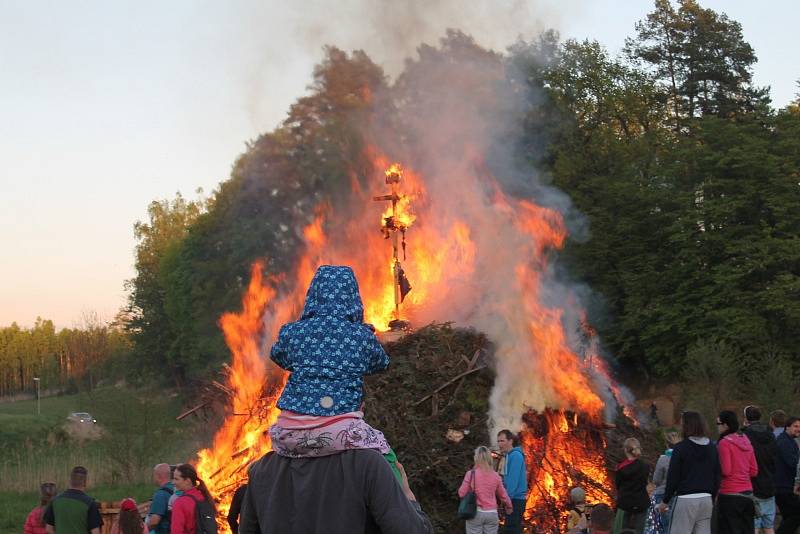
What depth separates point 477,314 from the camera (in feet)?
62.4

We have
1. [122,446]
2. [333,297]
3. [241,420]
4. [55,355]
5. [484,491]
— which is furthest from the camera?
[55,355]

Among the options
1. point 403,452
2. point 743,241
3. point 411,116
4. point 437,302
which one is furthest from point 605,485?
point 743,241

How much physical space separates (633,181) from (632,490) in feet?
104

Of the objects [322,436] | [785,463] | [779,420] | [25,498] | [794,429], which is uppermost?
[322,436]

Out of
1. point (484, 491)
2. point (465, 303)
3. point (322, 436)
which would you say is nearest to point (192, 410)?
point (465, 303)

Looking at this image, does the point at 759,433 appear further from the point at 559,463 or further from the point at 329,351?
the point at 329,351

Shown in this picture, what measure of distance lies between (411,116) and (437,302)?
12423 mm

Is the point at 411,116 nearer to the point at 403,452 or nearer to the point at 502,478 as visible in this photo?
the point at 403,452

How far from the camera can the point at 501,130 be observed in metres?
33.7

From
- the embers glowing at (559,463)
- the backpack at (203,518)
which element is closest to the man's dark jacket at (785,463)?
the embers glowing at (559,463)

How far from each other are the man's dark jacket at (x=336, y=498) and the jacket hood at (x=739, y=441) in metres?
7.51

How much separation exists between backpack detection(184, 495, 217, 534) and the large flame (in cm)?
698

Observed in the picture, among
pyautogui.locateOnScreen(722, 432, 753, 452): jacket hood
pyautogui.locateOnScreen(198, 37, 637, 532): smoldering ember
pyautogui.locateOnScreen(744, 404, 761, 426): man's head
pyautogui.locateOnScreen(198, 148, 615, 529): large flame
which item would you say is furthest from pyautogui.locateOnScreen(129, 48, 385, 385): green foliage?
pyautogui.locateOnScreen(722, 432, 753, 452): jacket hood

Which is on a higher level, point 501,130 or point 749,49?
point 749,49
